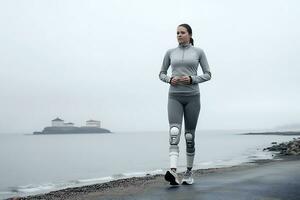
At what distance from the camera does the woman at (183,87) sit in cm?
736

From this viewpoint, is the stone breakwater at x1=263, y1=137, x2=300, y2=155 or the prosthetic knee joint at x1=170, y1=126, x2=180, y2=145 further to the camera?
the stone breakwater at x1=263, y1=137, x2=300, y2=155

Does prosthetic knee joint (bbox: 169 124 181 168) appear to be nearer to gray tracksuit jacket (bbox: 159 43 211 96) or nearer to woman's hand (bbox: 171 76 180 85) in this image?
gray tracksuit jacket (bbox: 159 43 211 96)

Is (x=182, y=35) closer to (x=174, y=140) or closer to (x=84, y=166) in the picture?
(x=174, y=140)

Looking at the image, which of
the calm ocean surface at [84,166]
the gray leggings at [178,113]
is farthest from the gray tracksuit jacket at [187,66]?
the calm ocean surface at [84,166]

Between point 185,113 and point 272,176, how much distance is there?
101 inches

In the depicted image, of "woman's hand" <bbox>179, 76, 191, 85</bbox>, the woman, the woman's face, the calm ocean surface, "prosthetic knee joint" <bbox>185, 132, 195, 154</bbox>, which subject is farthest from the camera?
the calm ocean surface

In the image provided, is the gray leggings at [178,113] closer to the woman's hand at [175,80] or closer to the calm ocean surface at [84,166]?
the woman's hand at [175,80]

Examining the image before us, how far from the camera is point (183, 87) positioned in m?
7.35

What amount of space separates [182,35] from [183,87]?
98 cm

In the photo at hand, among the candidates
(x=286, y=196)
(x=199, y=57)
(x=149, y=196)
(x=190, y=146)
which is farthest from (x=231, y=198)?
(x=199, y=57)

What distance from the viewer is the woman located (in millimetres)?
7355

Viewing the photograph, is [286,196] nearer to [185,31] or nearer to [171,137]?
[171,137]

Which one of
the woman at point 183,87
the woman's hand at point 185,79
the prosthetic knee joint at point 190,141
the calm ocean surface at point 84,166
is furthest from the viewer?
the calm ocean surface at point 84,166

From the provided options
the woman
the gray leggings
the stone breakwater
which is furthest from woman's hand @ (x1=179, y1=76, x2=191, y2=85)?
the stone breakwater
